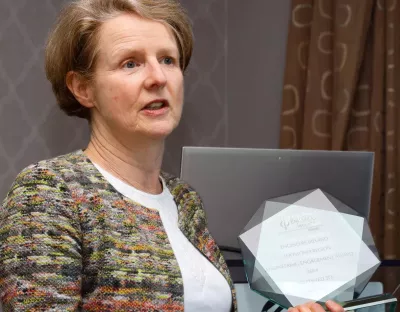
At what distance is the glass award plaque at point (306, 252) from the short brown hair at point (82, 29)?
41 centimetres

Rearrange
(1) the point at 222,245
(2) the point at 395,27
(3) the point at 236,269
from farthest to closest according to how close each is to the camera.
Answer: (2) the point at 395,27 < (1) the point at 222,245 < (3) the point at 236,269

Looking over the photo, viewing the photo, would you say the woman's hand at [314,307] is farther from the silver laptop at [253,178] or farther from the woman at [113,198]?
the silver laptop at [253,178]

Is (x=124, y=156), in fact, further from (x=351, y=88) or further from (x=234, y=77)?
(x=234, y=77)

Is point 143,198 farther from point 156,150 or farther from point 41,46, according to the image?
point 41,46

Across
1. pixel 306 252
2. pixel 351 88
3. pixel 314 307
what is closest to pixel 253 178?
pixel 306 252

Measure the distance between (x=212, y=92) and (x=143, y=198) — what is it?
233cm

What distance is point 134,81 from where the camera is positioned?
1097mm

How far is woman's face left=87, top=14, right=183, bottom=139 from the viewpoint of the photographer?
110 cm

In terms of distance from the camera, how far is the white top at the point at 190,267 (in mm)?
1092

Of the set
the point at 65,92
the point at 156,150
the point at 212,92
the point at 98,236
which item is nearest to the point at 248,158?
the point at 156,150

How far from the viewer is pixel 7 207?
991 millimetres

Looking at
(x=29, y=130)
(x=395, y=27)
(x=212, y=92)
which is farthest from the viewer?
(x=212, y=92)

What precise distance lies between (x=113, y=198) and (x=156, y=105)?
18 cm

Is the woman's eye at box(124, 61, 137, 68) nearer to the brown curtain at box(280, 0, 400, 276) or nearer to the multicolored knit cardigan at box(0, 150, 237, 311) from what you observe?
the multicolored knit cardigan at box(0, 150, 237, 311)
